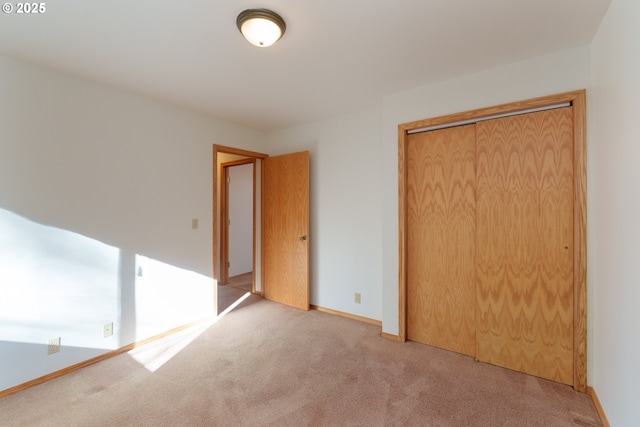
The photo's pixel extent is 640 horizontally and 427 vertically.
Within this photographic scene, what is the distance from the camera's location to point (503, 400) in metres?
1.82

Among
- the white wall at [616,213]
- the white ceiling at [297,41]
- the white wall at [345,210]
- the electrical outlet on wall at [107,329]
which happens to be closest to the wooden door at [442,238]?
the white wall at [345,210]

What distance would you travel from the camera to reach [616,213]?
1484 millimetres

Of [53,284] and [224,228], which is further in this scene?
[224,228]

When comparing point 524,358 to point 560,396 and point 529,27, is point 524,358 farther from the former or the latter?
point 529,27

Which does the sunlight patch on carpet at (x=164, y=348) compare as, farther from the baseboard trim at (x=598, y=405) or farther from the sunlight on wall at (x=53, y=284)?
the baseboard trim at (x=598, y=405)

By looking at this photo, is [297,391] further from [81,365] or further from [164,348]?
[81,365]

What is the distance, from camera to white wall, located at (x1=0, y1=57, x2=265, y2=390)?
1.97m

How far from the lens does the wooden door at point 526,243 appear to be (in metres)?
1.98

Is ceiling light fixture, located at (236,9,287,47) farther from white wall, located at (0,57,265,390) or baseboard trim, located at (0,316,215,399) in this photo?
baseboard trim, located at (0,316,215,399)

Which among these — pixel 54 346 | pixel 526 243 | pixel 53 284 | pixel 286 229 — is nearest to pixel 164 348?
pixel 54 346

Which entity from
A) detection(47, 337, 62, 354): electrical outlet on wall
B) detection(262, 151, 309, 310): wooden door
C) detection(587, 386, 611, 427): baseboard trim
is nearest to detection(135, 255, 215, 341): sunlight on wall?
detection(47, 337, 62, 354): electrical outlet on wall

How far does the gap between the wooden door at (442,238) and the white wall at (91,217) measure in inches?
90.3

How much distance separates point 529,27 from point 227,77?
7.07ft

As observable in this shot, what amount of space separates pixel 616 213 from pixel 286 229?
300cm
